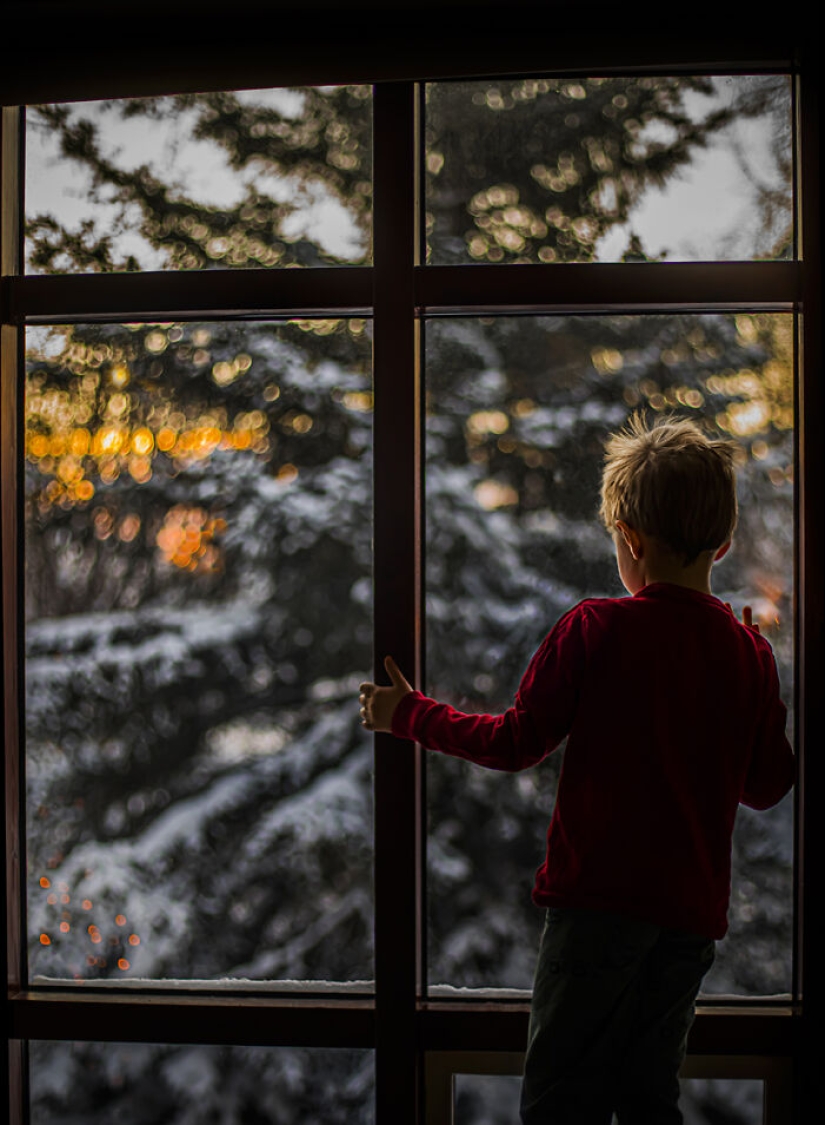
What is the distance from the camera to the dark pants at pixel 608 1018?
1.12 metres

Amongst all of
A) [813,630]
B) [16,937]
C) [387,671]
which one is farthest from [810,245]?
[16,937]

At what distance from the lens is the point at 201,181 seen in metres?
1.55

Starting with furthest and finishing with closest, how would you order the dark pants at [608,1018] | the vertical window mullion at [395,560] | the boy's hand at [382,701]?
the vertical window mullion at [395,560]
the boy's hand at [382,701]
the dark pants at [608,1018]

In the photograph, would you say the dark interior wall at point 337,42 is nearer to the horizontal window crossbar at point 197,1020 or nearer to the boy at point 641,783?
the boy at point 641,783

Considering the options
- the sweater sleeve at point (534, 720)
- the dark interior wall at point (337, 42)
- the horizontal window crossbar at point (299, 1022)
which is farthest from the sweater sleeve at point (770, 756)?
the dark interior wall at point (337, 42)

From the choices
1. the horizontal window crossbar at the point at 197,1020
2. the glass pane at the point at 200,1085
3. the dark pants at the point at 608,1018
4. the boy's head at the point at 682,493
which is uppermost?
the boy's head at the point at 682,493

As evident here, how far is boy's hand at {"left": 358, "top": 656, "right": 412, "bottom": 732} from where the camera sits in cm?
135

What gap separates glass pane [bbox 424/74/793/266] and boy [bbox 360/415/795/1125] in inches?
20.7

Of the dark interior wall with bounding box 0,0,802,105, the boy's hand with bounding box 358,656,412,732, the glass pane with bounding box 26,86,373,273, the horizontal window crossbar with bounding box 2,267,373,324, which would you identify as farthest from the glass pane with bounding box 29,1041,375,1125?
the dark interior wall with bounding box 0,0,802,105

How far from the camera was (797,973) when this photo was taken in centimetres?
148

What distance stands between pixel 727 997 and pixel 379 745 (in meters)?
0.83

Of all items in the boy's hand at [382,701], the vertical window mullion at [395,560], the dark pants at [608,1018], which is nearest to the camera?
the dark pants at [608,1018]

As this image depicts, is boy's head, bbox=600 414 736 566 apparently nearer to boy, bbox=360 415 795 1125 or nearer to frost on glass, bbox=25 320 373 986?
boy, bbox=360 415 795 1125

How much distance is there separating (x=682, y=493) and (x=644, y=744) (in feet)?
1.25
